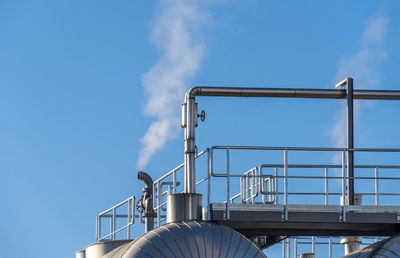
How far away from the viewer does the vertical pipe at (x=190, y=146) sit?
1925cm

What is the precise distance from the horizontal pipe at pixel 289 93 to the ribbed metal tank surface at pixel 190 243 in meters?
3.53

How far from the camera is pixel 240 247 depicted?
17906mm

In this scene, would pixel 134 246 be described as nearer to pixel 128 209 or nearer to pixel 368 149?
pixel 368 149

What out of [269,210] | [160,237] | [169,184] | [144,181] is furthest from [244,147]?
[144,181]

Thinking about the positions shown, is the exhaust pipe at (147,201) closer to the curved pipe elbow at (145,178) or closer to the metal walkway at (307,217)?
the curved pipe elbow at (145,178)

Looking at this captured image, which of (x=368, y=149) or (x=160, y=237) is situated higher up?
(x=368, y=149)

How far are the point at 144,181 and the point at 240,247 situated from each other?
8.71 meters

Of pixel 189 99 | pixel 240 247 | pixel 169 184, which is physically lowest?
pixel 240 247

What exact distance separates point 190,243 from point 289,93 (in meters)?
5.30

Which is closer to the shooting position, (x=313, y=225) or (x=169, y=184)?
(x=313, y=225)

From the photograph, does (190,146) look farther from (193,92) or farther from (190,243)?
(190,243)

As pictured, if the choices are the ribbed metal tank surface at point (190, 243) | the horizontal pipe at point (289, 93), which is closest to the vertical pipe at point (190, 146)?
the horizontal pipe at point (289, 93)

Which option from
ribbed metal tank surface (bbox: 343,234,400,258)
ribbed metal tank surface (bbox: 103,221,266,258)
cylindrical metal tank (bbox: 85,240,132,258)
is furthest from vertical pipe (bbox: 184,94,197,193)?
cylindrical metal tank (bbox: 85,240,132,258)

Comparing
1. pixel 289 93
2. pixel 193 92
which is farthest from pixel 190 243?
pixel 289 93
